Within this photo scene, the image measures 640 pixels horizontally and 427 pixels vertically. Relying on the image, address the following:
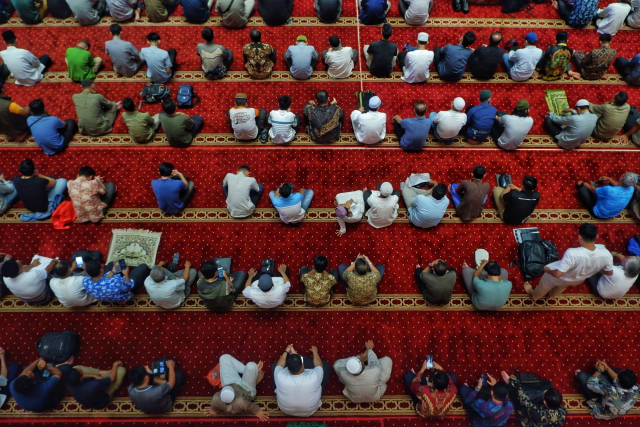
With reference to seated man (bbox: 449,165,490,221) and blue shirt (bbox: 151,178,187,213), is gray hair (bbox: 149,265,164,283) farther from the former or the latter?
seated man (bbox: 449,165,490,221)

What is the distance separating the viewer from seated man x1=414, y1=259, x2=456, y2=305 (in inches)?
159

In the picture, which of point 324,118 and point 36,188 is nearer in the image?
point 36,188

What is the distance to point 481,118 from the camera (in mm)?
4969

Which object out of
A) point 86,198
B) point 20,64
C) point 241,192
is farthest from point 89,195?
point 20,64

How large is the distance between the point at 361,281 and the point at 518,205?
81.8 inches

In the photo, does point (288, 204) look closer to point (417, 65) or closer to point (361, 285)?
point (361, 285)

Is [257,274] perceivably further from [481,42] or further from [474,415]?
[481,42]

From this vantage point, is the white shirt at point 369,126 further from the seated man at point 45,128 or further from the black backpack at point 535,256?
the seated man at point 45,128

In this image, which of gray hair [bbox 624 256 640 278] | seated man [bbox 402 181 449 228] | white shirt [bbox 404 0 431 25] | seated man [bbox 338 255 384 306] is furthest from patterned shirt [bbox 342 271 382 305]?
white shirt [bbox 404 0 431 25]

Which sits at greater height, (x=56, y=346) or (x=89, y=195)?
(x=89, y=195)

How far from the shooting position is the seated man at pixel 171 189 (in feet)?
14.7

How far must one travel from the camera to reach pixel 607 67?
5.57 meters

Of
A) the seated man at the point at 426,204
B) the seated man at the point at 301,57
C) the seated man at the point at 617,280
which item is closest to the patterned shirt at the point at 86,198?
the seated man at the point at 301,57

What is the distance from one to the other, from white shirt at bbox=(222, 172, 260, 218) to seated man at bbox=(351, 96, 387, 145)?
1.51m
